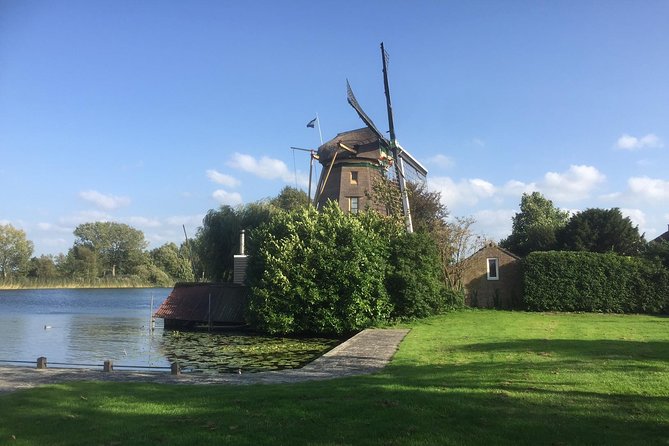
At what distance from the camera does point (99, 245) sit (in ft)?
305

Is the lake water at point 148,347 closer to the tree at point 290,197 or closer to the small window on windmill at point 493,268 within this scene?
the small window on windmill at point 493,268

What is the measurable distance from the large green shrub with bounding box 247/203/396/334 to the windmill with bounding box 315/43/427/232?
11.6 meters

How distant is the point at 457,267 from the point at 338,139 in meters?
12.5

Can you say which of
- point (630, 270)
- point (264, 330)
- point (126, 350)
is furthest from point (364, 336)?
point (630, 270)

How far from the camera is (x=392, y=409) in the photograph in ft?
20.0

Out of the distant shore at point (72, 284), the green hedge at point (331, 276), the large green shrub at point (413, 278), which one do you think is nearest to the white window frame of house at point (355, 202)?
the large green shrub at point (413, 278)

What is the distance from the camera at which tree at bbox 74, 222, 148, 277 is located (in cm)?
9312

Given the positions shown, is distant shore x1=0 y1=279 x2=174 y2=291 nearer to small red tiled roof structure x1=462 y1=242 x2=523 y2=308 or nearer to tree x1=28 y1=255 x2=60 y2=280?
tree x1=28 y1=255 x2=60 y2=280

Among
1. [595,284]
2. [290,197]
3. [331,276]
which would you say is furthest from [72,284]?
[595,284]

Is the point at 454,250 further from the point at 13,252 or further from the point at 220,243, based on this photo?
the point at 13,252

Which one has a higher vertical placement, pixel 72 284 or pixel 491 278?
pixel 491 278

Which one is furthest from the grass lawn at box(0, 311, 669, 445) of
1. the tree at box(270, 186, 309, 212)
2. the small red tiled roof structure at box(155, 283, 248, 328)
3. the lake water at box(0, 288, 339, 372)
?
the tree at box(270, 186, 309, 212)

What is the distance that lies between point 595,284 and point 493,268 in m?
5.47

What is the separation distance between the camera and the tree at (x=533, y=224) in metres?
43.4
